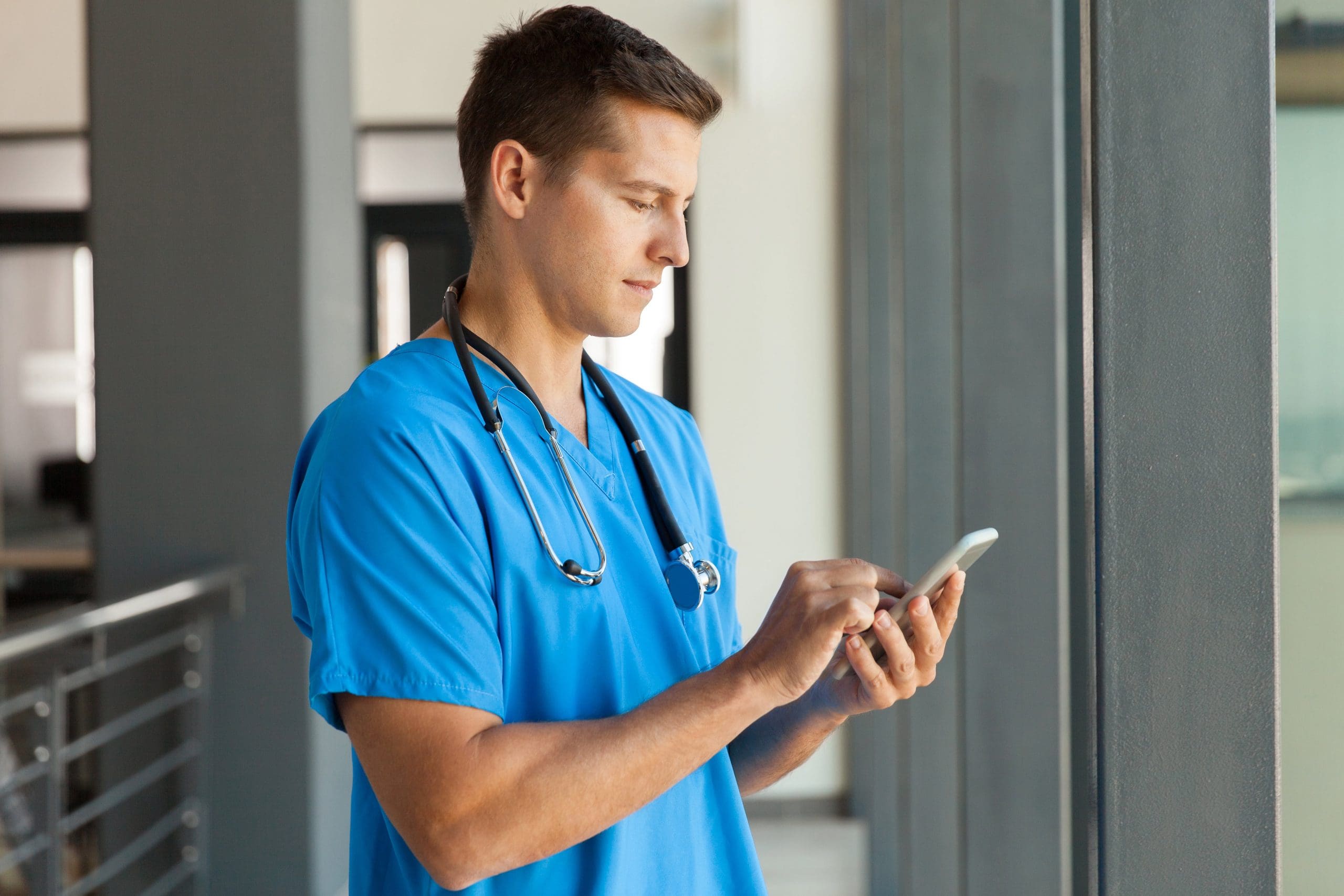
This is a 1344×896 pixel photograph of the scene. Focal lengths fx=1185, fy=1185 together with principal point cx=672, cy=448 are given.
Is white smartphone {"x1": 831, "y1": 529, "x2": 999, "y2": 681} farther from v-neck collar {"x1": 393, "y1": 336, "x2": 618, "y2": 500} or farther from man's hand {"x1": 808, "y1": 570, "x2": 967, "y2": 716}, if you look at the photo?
v-neck collar {"x1": 393, "y1": 336, "x2": 618, "y2": 500}

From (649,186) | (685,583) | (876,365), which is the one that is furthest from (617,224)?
(876,365)

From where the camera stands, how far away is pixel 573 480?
37.1 inches

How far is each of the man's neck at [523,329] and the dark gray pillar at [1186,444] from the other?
0.42 m

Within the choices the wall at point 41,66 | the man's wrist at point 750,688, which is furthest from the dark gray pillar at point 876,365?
the wall at point 41,66

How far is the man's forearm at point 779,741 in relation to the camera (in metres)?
1.03

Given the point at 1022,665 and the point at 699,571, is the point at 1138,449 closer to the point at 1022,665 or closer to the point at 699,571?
the point at 699,571

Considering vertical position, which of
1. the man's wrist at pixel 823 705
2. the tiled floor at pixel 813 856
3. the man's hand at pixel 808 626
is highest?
the man's hand at pixel 808 626

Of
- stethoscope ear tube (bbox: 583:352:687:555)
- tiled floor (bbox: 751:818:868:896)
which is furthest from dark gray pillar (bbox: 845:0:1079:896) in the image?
tiled floor (bbox: 751:818:868:896)

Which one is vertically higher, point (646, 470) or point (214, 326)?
point (214, 326)

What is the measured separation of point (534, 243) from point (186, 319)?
1.62m

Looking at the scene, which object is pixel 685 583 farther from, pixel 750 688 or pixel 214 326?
pixel 214 326

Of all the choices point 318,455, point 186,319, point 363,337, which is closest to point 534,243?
point 318,455

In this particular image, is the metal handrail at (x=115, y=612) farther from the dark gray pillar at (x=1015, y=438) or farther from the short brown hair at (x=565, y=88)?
the dark gray pillar at (x=1015, y=438)

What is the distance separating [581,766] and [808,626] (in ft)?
0.58
